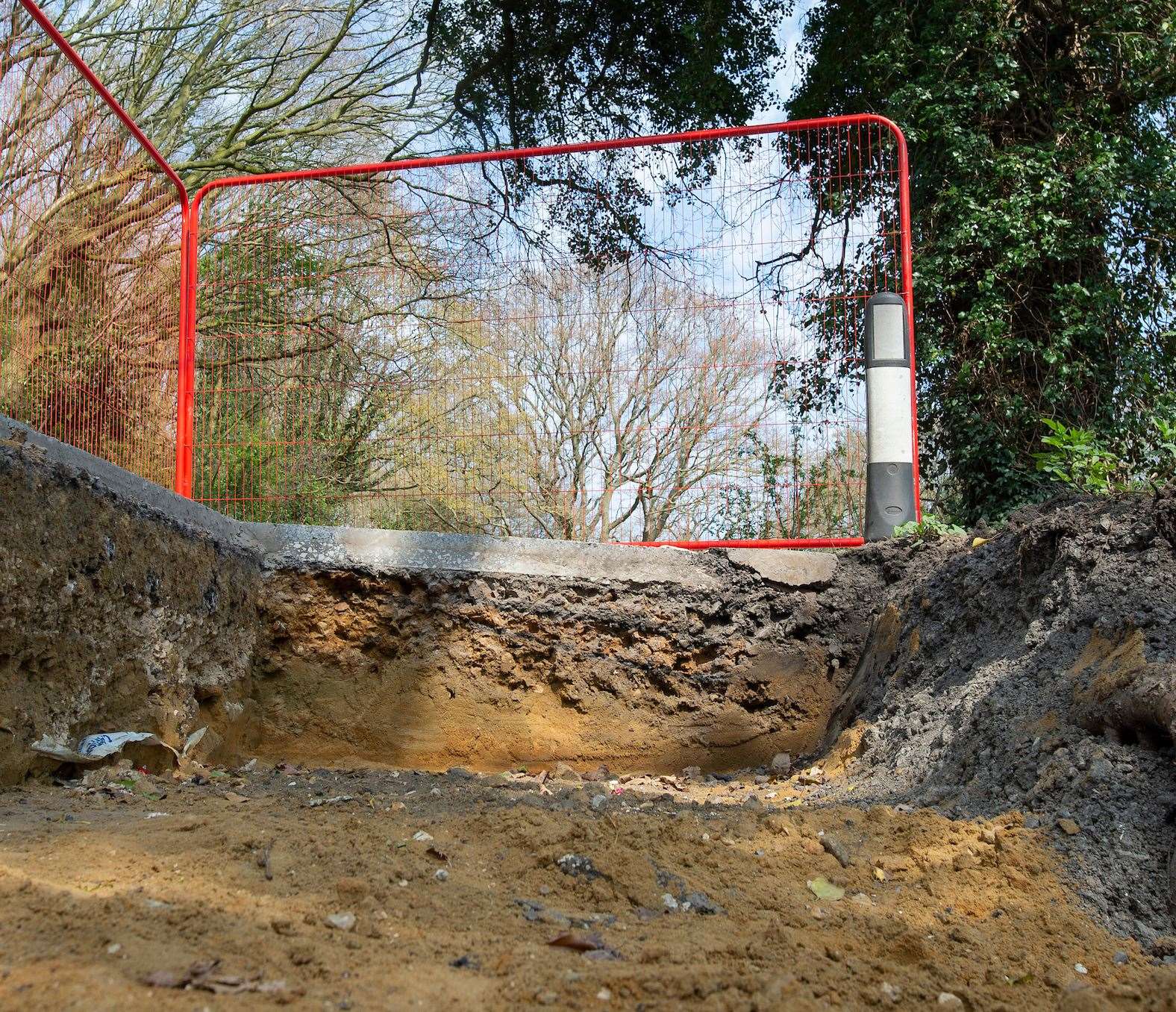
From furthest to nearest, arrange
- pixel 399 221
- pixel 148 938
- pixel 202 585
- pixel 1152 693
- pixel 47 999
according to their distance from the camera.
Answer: pixel 399 221 → pixel 202 585 → pixel 1152 693 → pixel 148 938 → pixel 47 999

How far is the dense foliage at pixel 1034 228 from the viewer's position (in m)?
7.19

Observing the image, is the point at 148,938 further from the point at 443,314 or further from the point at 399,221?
the point at 399,221

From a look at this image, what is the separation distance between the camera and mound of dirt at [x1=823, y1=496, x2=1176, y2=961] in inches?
82.6

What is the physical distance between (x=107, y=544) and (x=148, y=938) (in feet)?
6.28

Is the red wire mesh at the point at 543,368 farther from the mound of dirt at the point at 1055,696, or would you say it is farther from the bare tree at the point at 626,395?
the mound of dirt at the point at 1055,696

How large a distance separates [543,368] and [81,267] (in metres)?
2.07

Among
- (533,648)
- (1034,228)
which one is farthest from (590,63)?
(533,648)

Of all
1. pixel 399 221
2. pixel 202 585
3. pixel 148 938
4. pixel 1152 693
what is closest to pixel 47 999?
pixel 148 938

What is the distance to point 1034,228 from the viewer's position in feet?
23.9

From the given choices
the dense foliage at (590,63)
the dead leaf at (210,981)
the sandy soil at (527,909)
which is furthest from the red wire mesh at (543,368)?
the dense foliage at (590,63)

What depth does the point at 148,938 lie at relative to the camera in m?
1.45

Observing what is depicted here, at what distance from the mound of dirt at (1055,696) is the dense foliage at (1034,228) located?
3739mm

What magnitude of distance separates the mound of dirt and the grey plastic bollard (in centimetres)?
55

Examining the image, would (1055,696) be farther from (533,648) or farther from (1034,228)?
(1034,228)
